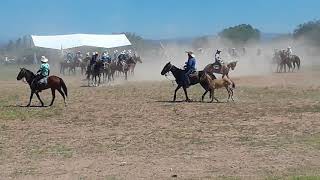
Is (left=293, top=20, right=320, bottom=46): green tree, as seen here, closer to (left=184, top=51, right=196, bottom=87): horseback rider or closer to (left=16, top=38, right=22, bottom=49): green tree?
(left=16, top=38, right=22, bottom=49): green tree

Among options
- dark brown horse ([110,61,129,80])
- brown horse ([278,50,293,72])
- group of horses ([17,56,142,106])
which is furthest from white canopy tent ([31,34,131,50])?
dark brown horse ([110,61,129,80])

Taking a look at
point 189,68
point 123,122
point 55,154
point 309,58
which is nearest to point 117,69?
point 189,68

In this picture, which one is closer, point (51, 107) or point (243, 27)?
point (51, 107)

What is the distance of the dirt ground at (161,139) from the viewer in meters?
12.1

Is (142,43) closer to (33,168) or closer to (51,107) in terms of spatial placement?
(51,107)

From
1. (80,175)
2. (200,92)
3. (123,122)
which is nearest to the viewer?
(80,175)

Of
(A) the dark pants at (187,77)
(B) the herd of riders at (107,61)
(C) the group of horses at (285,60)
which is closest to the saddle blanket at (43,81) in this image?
(B) the herd of riders at (107,61)

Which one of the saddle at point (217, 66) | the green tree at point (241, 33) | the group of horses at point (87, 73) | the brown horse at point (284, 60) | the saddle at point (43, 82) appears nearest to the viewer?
the saddle at point (43, 82)

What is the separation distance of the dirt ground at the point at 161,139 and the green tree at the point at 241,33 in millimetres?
83988

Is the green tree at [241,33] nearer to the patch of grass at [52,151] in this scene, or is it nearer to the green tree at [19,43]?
the green tree at [19,43]

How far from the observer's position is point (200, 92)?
30359 mm

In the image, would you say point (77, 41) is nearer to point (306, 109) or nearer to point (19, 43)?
point (306, 109)

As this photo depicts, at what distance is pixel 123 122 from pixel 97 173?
293 inches

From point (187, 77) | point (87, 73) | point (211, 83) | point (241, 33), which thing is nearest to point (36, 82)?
point (187, 77)
